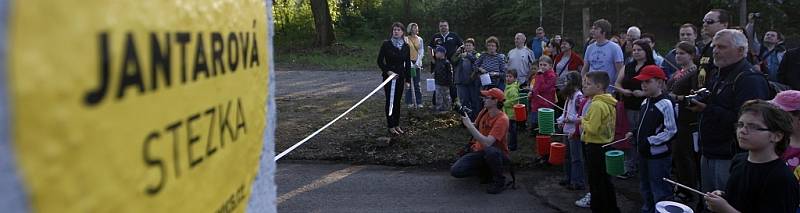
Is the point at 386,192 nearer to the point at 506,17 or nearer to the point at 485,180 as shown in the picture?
the point at 485,180

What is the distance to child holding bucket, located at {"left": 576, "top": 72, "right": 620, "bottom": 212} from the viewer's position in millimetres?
5352

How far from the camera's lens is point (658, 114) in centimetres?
507

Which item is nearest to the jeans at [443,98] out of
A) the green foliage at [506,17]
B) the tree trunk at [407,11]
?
the green foliage at [506,17]

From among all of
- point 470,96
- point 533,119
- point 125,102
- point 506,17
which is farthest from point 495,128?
point 506,17

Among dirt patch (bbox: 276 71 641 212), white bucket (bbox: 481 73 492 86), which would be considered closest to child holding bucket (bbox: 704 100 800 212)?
dirt patch (bbox: 276 71 641 212)

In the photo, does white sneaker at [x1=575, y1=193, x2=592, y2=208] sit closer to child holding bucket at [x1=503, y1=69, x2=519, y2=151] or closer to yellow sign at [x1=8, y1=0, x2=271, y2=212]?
child holding bucket at [x1=503, y1=69, x2=519, y2=151]

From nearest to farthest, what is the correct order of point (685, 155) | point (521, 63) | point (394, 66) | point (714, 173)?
point (714, 173)
point (685, 155)
point (394, 66)
point (521, 63)

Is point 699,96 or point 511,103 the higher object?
point 699,96

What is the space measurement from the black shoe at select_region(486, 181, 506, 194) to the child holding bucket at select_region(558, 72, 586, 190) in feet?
2.23

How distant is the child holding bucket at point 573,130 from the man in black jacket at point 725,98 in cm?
155

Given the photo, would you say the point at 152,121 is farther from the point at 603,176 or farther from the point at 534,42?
the point at 534,42

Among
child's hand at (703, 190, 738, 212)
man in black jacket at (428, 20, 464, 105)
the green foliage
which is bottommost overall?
child's hand at (703, 190, 738, 212)

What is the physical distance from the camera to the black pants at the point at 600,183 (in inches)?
211

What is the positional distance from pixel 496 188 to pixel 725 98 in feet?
8.61
